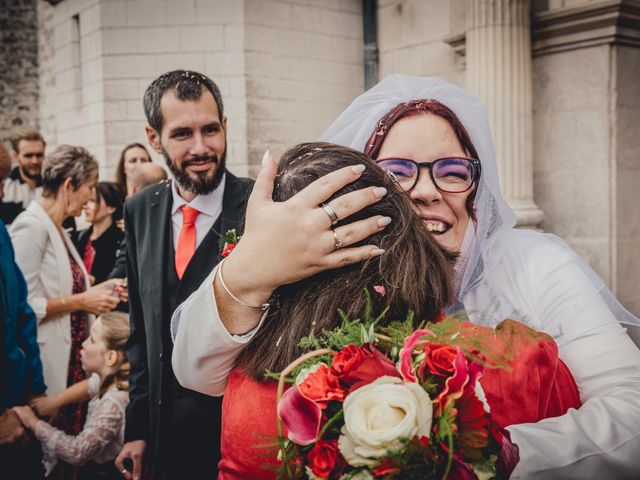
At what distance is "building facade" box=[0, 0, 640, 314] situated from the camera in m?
4.73

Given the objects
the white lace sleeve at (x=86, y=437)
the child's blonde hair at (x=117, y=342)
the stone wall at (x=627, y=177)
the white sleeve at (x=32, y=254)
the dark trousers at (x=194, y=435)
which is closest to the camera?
the dark trousers at (x=194, y=435)

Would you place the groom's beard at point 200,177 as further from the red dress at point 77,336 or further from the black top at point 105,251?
the black top at point 105,251

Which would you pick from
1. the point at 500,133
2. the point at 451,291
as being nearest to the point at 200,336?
the point at 451,291

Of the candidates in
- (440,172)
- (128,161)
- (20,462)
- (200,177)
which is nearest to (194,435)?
(200,177)

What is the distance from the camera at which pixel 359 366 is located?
1.01 metres

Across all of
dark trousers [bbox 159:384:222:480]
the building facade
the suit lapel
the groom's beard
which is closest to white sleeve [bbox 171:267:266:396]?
the building facade

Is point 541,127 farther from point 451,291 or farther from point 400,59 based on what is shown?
point 451,291

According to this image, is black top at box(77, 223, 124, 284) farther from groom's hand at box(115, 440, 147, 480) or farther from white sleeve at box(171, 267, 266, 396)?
white sleeve at box(171, 267, 266, 396)

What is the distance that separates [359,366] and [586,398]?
23.8 inches

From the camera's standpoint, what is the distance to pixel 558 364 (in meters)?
1.17

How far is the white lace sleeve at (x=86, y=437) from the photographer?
10.3 feet

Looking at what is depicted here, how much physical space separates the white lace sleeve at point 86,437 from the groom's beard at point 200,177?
1336mm

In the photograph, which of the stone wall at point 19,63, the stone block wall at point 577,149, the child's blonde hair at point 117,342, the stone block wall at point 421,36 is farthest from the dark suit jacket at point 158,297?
the stone wall at point 19,63

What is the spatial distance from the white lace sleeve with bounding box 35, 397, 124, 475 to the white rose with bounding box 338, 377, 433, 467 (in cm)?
260
